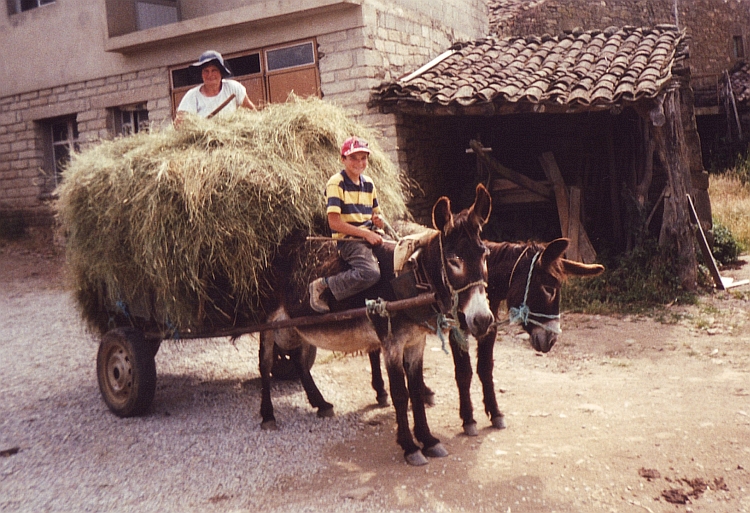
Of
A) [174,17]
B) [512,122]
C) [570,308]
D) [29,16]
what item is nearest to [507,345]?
[570,308]

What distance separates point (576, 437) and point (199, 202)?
8.96 feet

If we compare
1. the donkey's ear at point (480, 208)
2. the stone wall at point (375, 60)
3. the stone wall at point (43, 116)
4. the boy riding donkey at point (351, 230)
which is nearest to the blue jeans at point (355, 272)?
the boy riding donkey at point (351, 230)

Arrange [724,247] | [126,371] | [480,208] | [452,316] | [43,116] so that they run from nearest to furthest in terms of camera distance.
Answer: [480,208], [452,316], [126,371], [724,247], [43,116]

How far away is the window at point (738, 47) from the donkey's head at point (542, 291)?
60.8 feet

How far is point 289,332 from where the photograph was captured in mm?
5559

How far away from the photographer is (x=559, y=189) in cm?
989

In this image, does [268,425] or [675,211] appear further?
[675,211]

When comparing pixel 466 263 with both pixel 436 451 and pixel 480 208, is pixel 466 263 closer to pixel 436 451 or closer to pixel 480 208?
pixel 480 208

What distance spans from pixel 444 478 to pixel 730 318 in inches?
199

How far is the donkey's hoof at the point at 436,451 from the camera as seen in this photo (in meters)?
4.41

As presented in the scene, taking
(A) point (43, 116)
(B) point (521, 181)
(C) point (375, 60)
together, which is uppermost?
(A) point (43, 116)

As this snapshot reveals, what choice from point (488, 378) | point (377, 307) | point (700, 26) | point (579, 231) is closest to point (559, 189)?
point (579, 231)

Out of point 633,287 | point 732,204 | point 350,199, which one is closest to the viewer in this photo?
point 350,199

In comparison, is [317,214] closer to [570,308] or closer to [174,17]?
[570,308]
